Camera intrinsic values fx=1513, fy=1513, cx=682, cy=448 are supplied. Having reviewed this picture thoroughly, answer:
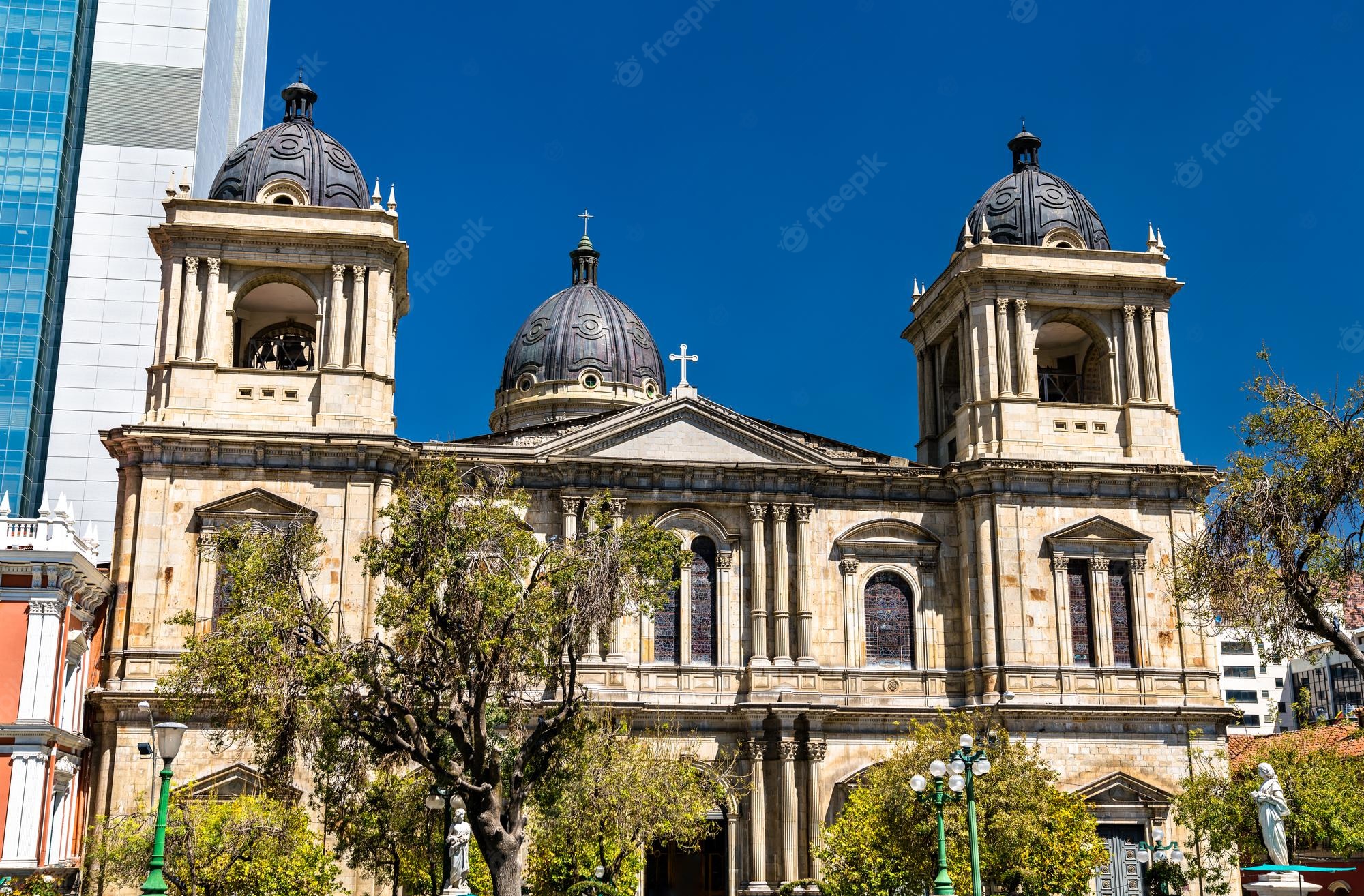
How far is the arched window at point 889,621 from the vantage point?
4272cm

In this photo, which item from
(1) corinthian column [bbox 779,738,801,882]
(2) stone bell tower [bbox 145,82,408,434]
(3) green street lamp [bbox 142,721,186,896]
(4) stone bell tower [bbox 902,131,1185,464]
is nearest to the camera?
(3) green street lamp [bbox 142,721,186,896]

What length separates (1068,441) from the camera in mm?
43812

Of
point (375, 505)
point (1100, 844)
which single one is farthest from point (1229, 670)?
point (375, 505)

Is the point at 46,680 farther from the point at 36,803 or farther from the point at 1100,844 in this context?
the point at 1100,844

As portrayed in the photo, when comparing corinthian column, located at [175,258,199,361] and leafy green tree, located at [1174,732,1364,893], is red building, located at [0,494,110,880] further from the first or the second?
leafy green tree, located at [1174,732,1364,893]

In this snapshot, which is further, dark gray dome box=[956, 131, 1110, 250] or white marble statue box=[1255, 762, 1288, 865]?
dark gray dome box=[956, 131, 1110, 250]

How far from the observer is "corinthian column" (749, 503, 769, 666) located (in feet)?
137

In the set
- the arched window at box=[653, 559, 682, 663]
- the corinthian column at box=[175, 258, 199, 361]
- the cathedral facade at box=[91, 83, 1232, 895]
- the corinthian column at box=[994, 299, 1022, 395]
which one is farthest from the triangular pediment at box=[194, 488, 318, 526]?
the corinthian column at box=[994, 299, 1022, 395]

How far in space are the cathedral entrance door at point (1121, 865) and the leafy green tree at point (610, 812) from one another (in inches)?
455

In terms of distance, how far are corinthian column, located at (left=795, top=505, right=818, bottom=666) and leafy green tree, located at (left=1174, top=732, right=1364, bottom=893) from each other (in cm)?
1043

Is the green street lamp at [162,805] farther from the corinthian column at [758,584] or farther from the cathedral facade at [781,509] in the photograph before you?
the corinthian column at [758,584]

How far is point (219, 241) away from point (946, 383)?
22.6m

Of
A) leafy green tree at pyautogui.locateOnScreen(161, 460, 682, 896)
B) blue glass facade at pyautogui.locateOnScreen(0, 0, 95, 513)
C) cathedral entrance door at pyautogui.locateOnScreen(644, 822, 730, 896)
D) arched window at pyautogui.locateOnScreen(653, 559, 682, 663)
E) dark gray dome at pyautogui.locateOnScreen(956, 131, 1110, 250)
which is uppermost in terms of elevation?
blue glass facade at pyautogui.locateOnScreen(0, 0, 95, 513)

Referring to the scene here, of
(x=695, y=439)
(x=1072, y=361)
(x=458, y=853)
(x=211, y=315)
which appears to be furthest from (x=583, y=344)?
(x=458, y=853)
